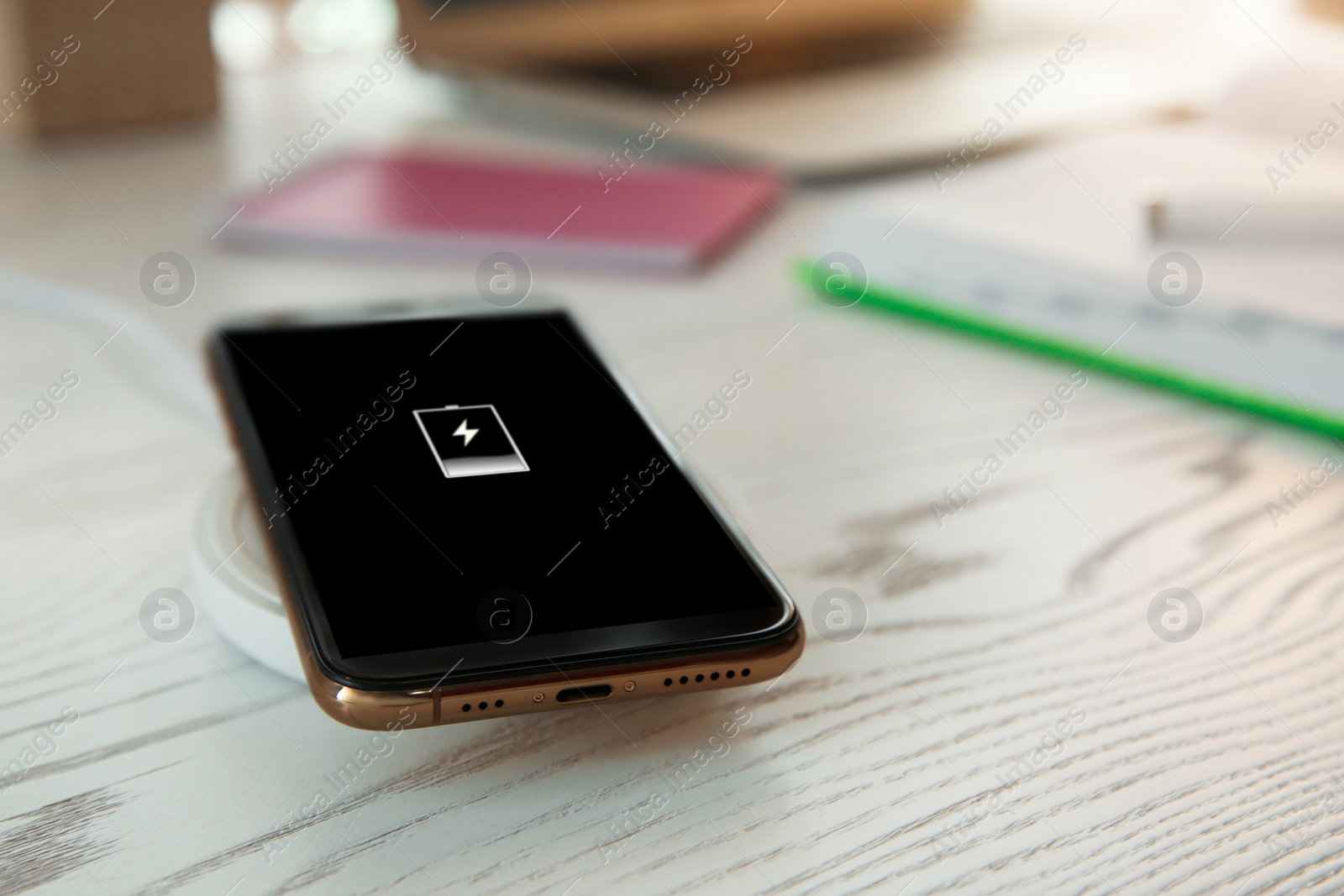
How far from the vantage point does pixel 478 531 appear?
1.07 ft

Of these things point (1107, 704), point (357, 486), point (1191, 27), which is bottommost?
point (1191, 27)

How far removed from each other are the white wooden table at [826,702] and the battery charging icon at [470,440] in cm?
8

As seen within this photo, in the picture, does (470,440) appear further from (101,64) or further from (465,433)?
(101,64)

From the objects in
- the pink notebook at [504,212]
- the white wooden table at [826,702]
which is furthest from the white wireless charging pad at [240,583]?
the pink notebook at [504,212]

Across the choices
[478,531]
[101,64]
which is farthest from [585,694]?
[101,64]

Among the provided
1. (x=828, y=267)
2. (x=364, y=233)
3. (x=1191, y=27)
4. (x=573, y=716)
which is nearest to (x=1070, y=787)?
(x=573, y=716)

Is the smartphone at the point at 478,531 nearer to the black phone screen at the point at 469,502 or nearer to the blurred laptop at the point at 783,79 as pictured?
the black phone screen at the point at 469,502

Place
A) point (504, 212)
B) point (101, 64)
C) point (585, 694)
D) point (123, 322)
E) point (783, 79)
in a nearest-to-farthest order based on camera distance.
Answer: point (585, 694) < point (123, 322) < point (504, 212) < point (101, 64) < point (783, 79)

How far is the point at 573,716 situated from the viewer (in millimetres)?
328

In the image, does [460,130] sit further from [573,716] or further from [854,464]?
[573,716]

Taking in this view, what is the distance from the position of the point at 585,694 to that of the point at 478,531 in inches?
2.4

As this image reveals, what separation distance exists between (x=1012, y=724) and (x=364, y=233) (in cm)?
47

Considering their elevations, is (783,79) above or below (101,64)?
A: below

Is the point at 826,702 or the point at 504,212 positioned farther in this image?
the point at 504,212
